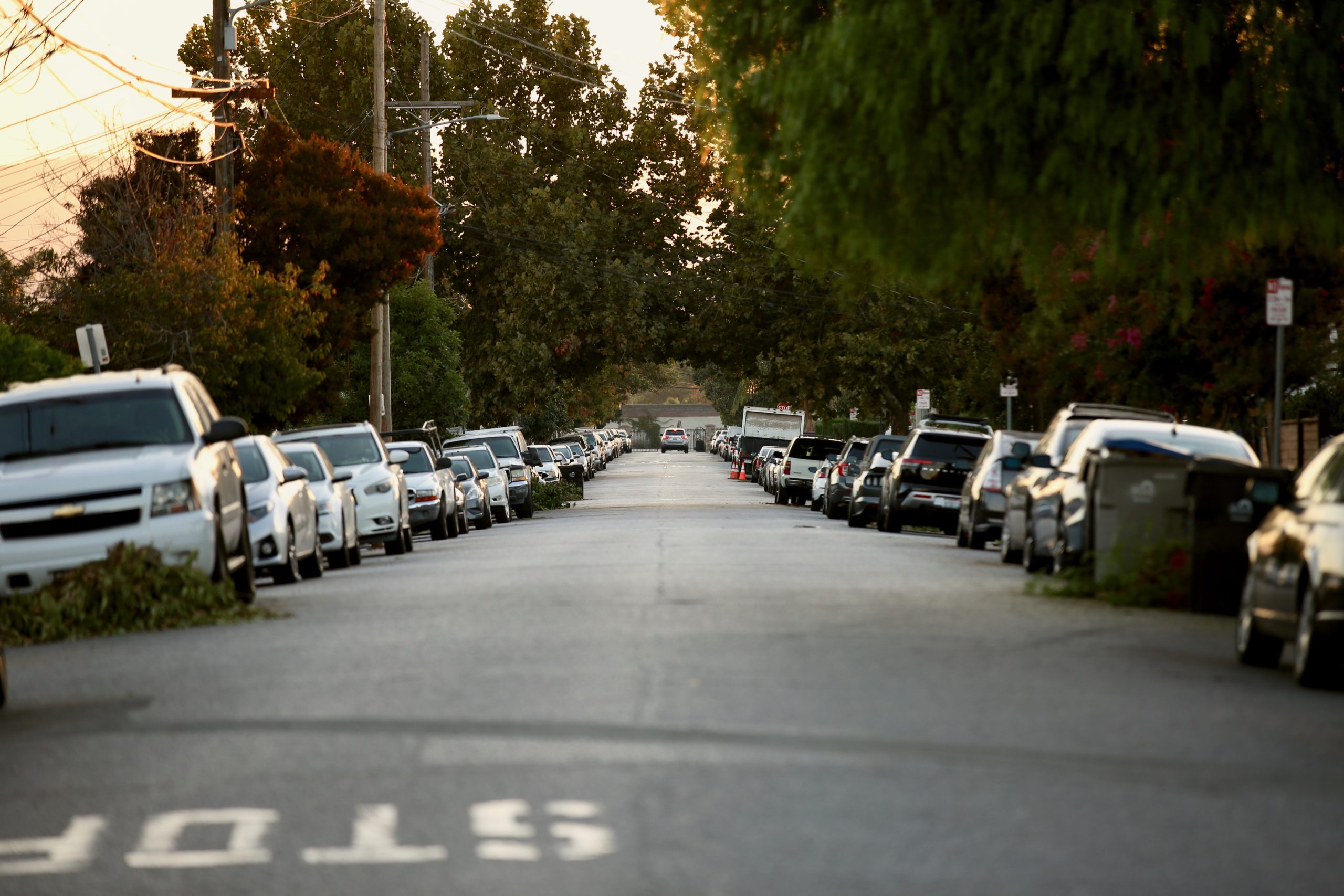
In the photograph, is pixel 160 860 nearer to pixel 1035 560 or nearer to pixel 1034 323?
pixel 1035 560

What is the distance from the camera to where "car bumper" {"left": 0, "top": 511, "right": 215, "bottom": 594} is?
14922 mm

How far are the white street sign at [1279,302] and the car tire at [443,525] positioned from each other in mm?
15514

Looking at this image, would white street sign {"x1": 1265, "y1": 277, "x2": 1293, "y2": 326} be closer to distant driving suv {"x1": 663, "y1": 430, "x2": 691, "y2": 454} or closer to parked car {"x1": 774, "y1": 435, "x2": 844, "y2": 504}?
parked car {"x1": 774, "y1": 435, "x2": 844, "y2": 504}

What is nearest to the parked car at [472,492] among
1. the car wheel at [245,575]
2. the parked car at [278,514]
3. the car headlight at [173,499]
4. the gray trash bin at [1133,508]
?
the parked car at [278,514]

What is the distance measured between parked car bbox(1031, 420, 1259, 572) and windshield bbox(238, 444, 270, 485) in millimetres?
7903

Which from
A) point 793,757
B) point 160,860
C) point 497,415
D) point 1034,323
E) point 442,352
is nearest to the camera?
point 160,860

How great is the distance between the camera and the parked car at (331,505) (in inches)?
885

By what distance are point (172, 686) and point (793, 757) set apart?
4.31 meters

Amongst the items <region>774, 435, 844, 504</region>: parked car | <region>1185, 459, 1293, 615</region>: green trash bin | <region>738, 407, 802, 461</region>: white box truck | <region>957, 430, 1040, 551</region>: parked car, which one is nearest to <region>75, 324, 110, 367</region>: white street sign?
<region>957, 430, 1040, 551</region>: parked car

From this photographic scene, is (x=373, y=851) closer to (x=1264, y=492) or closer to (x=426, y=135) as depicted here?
(x=1264, y=492)

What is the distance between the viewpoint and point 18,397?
16422 mm

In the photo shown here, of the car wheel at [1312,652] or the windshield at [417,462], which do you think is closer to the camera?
the car wheel at [1312,652]

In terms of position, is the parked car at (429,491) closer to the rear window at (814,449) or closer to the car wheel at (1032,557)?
the car wheel at (1032,557)

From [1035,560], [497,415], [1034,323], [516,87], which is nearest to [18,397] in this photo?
[1035,560]
